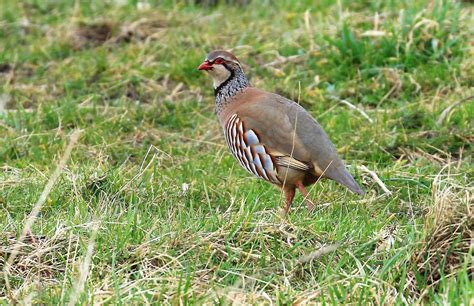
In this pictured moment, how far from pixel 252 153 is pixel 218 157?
3.10 feet

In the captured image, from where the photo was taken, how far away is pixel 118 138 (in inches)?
251

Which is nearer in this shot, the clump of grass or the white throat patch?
the clump of grass

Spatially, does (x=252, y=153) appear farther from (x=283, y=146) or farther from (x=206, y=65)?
(x=206, y=65)

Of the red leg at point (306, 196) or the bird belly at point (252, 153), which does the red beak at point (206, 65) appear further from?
the red leg at point (306, 196)

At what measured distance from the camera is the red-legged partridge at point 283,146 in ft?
16.2

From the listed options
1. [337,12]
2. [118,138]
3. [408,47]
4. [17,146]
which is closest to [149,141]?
[118,138]

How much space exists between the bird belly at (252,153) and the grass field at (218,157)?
0.14 meters

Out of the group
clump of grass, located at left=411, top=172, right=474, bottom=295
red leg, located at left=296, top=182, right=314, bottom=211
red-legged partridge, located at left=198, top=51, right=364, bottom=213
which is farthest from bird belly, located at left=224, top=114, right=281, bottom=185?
clump of grass, located at left=411, top=172, right=474, bottom=295

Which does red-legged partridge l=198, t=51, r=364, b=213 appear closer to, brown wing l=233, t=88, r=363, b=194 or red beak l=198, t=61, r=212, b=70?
brown wing l=233, t=88, r=363, b=194

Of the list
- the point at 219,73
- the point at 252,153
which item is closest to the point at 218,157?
the point at 219,73

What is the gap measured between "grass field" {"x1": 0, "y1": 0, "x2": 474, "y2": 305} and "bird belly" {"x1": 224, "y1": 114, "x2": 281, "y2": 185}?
14cm

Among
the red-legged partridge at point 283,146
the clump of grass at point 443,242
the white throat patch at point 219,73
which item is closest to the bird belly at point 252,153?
the red-legged partridge at point 283,146

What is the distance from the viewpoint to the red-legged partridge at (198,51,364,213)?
4.95m

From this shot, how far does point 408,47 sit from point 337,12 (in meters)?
1.32
